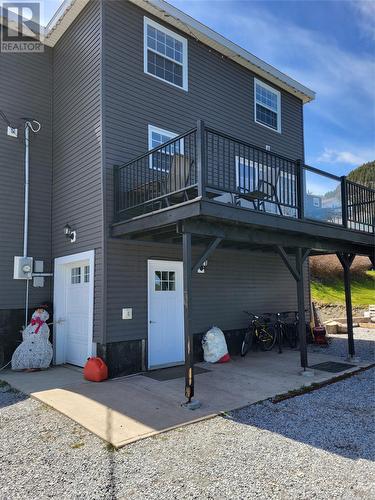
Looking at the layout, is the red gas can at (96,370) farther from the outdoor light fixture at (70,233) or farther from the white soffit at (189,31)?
the white soffit at (189,31)

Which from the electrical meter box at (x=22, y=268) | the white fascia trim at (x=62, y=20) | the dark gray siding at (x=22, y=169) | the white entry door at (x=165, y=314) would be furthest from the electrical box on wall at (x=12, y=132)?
the white entry door at (x=165, y=314)

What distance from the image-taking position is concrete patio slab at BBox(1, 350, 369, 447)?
15.3 feet

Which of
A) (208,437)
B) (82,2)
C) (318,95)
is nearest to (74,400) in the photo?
(208,437)

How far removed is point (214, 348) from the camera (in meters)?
8.27

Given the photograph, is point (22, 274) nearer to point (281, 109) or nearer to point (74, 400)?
point (74, 400)

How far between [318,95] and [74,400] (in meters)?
10.9

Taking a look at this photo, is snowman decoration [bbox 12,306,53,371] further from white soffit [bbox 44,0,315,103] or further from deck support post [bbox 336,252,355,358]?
white soffit [bbox 44,0,315,103]

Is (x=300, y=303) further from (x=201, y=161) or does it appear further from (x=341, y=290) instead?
(x=341, y=290)

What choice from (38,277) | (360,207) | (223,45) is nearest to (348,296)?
(360,207)

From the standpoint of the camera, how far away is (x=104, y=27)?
7.61 metres

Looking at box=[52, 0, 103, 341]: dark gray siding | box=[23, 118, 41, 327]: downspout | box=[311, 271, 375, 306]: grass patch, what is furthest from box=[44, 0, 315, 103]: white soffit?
box=[311, 271, 375, 306]: grass patch

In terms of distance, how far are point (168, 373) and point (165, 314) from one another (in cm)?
125

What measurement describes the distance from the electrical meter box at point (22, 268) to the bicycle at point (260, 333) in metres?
4.94

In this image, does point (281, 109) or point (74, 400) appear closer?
point (74, 400)
